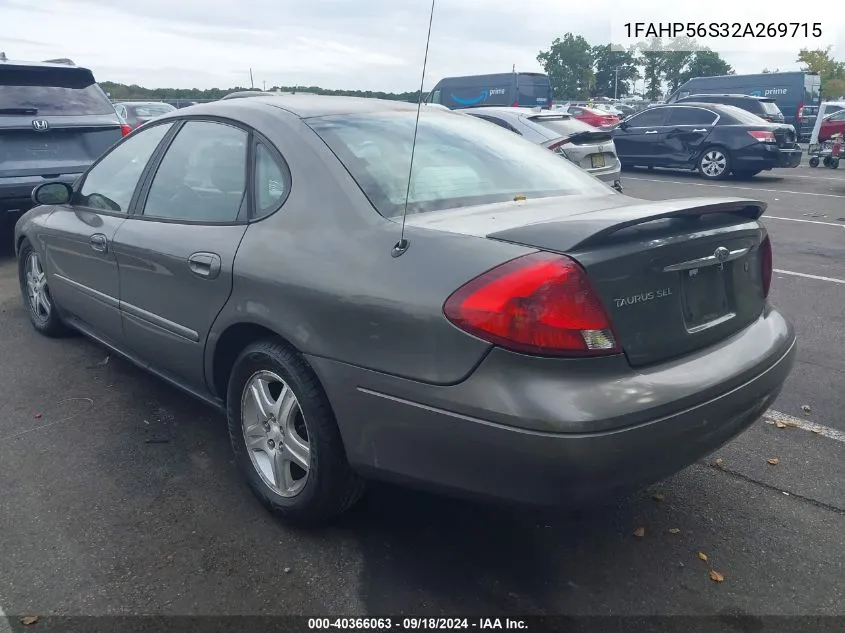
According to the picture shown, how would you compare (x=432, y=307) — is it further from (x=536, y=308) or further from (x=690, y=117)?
(x=690, y=117)

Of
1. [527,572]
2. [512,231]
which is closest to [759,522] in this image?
[527,572]

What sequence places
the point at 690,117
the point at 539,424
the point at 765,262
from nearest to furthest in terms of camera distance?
the point at 539,424 → the point at 765,262 → the point at 690,117

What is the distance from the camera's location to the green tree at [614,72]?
60.5m

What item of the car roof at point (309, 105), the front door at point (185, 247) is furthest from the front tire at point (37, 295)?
the car roof at point (309, 105)

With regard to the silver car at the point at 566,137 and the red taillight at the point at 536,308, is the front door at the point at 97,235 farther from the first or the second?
the silver car at the point at 566,137

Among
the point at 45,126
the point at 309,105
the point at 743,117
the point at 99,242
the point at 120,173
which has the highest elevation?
the point at 309,105

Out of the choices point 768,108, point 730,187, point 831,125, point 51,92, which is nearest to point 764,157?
point 730,187

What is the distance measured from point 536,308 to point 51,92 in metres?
7.04

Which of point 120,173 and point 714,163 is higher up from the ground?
point 120,173

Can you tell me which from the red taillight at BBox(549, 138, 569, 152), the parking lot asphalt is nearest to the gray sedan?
the parking lot asphalt

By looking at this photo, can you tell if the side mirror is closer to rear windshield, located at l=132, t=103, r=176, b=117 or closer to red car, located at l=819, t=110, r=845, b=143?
rear windshield, located at l=132, t=103, r=176, b=117

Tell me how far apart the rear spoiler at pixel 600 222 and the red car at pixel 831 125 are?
21492 mm

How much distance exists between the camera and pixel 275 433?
9.41 ft

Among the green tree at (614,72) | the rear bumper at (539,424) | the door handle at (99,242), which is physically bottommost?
the rear bumper at (539,424)
